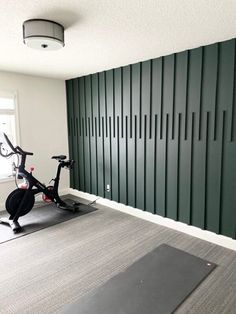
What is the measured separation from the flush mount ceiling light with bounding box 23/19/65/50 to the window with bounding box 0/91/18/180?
2.21m

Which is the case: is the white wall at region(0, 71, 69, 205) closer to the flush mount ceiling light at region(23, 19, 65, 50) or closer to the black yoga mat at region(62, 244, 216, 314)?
the flush mount ceiling light at region(23, 19, 65, 50)

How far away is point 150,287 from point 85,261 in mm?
800

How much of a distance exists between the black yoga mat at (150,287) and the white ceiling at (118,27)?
242cm

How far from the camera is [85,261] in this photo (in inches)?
102

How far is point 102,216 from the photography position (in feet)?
12.7

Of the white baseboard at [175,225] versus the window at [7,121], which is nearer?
the white baseboard at [175,225]

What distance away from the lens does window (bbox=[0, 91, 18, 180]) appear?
13.5 ft

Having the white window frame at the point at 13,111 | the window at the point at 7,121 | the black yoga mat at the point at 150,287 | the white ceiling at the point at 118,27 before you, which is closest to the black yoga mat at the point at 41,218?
the white window frame at the point at 13,111

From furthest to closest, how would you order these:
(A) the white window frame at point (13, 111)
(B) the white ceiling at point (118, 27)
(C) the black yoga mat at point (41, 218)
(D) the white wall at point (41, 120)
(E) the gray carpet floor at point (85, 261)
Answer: (D) the white wall at point (41, 120)
(A) the white window frame at point (13, 111)
(C) the black yoga mat at point (41, 218)
(E) the gray carpet floor at point (85, 261)
(B) the white ceiling at point (118, 27)

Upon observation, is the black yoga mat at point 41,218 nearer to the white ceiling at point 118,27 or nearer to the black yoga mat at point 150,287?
the black yoga mat at point 150,287

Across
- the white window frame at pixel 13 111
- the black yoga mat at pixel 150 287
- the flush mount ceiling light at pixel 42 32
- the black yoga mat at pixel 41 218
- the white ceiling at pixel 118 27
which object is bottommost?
the black yoga mat at pixel 150 287

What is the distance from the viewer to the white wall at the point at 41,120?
4262 millimetres

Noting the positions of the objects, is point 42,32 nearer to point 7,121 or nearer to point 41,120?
point 7,121

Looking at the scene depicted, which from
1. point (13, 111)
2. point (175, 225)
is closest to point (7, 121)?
point (13, 111)
